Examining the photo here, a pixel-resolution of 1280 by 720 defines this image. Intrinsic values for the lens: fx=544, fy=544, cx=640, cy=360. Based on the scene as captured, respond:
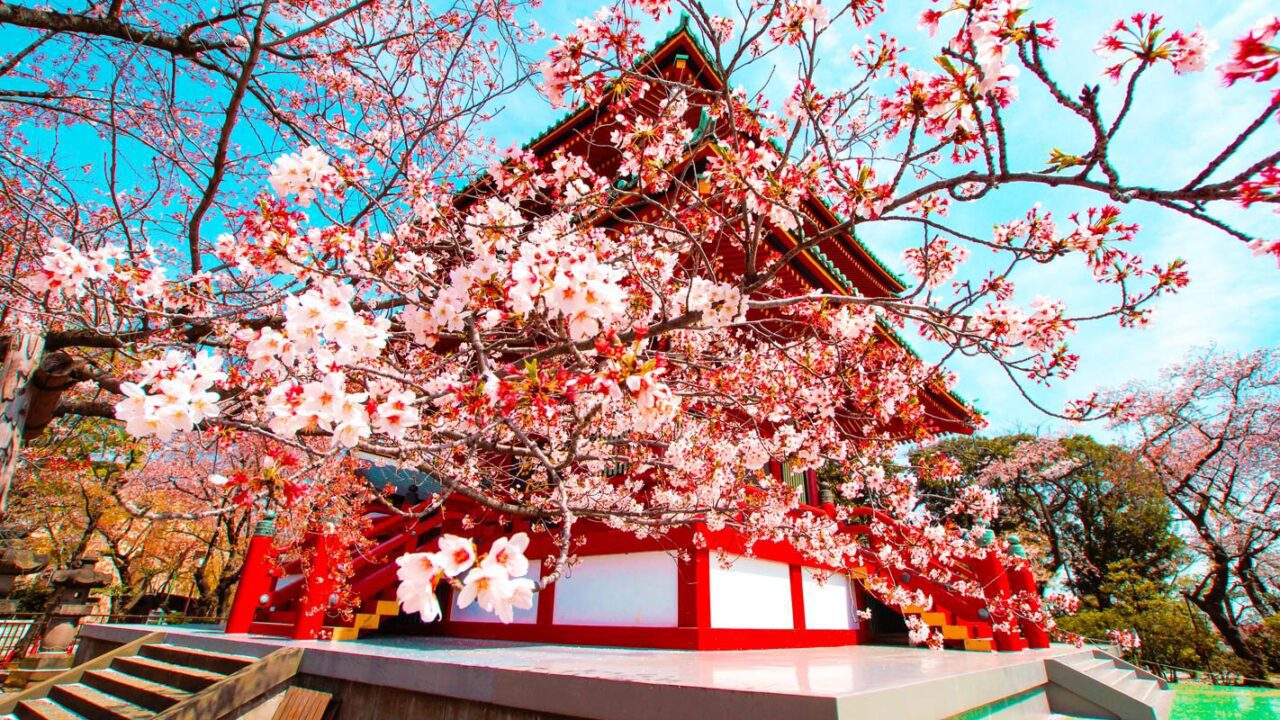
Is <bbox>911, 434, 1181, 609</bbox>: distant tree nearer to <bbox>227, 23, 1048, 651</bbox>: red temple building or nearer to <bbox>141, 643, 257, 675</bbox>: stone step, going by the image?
<bbox>227, 23, 1048, 651</bbox>: red temple building

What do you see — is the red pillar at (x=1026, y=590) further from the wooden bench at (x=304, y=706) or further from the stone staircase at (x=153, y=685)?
the stone staircase at (x=153, y=685)

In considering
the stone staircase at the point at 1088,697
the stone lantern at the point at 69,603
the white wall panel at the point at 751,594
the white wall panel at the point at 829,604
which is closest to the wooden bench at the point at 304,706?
the white wall panel at the point at 751,594

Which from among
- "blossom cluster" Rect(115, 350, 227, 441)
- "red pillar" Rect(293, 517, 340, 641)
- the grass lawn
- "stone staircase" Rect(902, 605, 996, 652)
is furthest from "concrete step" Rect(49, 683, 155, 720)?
the grass lawn

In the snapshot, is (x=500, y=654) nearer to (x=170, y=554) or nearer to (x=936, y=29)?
(x=936, y=29)

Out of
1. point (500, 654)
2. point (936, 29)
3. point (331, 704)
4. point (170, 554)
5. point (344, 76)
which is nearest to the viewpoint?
point (936, 29)

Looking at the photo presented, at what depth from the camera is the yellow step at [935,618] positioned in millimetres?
7145

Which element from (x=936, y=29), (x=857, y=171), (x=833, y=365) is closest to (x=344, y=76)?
(x=857, y=171)

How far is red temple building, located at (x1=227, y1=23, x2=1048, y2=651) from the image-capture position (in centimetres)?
591

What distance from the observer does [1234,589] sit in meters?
14.2

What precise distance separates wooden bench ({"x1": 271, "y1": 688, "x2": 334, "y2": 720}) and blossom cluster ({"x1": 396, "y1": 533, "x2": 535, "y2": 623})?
3716 mm

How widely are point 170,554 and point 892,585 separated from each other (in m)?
25.4

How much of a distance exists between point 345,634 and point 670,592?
390 centimetres

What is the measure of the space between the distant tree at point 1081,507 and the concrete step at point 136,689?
21.5 metres

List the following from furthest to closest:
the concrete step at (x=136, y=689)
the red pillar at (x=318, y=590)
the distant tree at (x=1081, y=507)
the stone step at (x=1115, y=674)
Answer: the distant tree at (x=1081, y=507) < the stone step at (x=1115, y=674) < the red pillar at (x=318, y=590) < the concrete step at (x=136, y=689)
